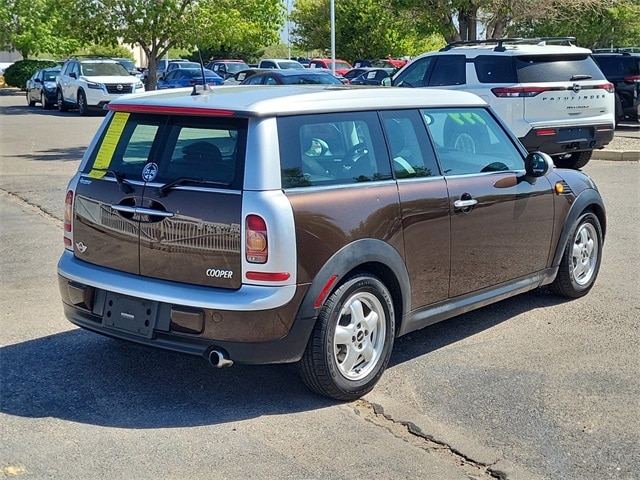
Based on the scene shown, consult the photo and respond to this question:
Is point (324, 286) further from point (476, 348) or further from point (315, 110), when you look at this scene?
point (476, 348)

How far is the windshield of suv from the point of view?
1177 inches

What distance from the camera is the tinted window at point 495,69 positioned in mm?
13344

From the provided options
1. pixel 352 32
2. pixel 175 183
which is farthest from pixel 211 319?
pixel 352 32

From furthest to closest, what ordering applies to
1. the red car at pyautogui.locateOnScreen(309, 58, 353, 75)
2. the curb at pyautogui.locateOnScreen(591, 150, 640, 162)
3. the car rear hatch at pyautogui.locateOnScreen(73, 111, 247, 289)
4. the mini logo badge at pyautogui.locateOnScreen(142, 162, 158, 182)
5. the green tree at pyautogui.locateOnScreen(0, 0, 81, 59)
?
the green tree at pyautogui.locateOnScreen(0, 0, 81, 59) → the red car at pyautogui.locateOnScreen(309, 58, 353, 75) → the curb at pyautogui.locateOnScreen(591, 150, 640, 162) → the mini logo badge at pyautogui.locateOnScreen(142, 162, 158, 182) → the car rear hatch at pyautogui.locateOnScreen(73, 111, 247, 289)

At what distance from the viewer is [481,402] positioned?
198 inches

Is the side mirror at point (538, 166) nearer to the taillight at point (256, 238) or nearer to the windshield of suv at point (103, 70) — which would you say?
the taillight at point (256, 238)

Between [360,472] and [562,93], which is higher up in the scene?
[562,93]

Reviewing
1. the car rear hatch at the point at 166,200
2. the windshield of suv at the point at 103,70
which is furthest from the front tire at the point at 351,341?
the windshield of suv at the point at 103,70

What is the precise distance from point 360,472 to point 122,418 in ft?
4.44

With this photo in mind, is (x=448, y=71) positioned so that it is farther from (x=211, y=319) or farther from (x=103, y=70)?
(x=103, y=70)

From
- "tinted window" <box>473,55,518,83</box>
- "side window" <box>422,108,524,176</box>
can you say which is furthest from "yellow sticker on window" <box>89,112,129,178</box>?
"tinted window" <box>473,55,518,83</box>

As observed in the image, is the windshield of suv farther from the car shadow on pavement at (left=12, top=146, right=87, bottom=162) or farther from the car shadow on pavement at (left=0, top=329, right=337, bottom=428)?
the car shadow on pavement at (left=0, top=329, right=337, bottom=428)

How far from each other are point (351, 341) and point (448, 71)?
32.8 feet

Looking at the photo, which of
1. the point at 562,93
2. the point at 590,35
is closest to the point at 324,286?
the point at 562,93
